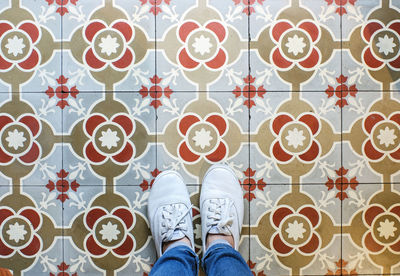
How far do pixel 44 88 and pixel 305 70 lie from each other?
839 millimetres

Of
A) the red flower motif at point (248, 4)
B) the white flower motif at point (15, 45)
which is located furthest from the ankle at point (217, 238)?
the white flower motif at point (15, 45)

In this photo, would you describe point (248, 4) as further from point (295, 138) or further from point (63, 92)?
point (63, 92)

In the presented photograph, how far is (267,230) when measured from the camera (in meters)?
0.99

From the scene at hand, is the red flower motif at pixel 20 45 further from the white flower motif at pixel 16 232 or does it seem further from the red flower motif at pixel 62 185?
the white flower motif at pixel 16 232

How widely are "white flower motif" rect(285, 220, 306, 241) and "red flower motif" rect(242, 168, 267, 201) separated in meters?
0.15

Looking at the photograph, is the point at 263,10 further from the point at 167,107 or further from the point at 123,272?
the point at 123,272

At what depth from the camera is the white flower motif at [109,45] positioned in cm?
97

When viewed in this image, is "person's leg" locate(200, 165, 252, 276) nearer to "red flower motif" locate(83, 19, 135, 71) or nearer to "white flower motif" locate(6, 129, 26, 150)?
"red flower motif" locate(83, 19, 135, 71)

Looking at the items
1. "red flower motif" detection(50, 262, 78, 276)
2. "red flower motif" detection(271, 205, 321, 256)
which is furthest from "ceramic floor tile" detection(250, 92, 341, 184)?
"red flower motif" detection(50, 262, 78, 276)

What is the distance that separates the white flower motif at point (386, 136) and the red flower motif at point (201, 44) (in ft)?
1.87

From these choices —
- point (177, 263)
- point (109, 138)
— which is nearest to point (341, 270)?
point (177, 263)

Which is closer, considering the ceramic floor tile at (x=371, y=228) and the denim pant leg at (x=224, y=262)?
the denim pant leg at (x=224, y=262)

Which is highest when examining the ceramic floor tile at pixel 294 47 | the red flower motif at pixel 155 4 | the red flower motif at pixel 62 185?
the red flower motif at pixel 155 4

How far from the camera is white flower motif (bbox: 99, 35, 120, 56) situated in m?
0.97
